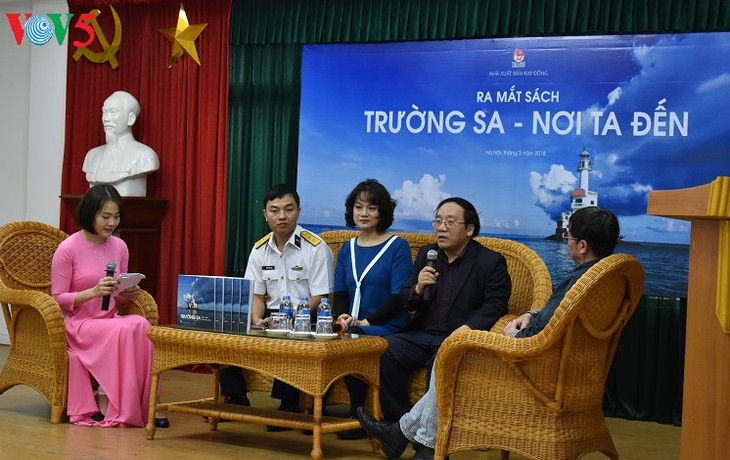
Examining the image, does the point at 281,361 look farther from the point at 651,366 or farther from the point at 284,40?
the point at 284,40

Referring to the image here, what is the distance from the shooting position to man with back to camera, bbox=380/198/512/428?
4.32 metres

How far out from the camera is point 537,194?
5617 mm

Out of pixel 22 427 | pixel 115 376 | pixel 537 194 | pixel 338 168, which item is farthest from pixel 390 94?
pixel 22 427

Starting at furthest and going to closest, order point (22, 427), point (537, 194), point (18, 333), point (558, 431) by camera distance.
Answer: point (537, 194)
point (18, 333)
point (22, 427)
point (558, 431)

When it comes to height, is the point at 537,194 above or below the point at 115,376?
above

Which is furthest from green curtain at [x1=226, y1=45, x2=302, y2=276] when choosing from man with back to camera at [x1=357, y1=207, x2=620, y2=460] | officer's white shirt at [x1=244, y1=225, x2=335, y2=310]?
man with back to camera at [x1=357, y1=207, x2=620, y2=460]

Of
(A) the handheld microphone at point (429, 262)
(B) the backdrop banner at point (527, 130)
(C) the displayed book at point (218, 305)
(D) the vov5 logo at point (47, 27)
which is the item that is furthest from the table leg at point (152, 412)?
(D) the vov5 logo at point (47, 27)

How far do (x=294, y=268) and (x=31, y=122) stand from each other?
3378mm

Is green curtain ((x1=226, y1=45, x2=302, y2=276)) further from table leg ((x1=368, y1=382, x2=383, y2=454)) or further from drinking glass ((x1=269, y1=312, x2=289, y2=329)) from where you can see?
table leg ((x1=368, y1=382, x2=383, y2=454))

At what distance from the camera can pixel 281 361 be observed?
155 inches

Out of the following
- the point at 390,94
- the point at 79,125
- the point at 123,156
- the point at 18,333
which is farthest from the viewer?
the point at 79,125

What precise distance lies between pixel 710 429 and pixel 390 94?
411 cm

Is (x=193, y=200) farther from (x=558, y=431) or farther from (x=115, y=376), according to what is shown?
(x=558, y=431)

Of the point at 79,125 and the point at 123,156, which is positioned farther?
the point at 79,125
